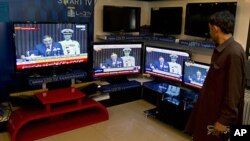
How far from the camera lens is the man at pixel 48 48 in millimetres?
2846

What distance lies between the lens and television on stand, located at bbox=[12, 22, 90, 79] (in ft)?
8.91

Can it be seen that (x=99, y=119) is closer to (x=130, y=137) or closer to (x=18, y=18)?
(x=130, y=137)

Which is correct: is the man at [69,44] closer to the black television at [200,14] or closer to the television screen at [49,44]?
the television screen at [49,44]

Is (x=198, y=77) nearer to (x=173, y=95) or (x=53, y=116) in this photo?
(x=173, y=95)

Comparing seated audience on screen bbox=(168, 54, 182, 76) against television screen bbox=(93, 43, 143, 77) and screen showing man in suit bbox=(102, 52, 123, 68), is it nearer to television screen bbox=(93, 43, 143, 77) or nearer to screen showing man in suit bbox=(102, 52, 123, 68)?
television screen bbox=(93, 43, 143, 77)

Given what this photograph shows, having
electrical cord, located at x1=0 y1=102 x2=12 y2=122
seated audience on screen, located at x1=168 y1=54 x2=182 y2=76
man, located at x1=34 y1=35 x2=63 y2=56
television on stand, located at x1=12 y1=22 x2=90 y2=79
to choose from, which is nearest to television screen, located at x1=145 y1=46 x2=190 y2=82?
seated audience on screen, located at x1=168 y1=54 x2=182 y2=76

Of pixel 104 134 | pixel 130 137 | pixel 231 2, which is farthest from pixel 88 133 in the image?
pixel 231 2

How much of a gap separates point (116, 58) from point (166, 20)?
0.96 metres

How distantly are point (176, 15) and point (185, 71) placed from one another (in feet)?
2.86

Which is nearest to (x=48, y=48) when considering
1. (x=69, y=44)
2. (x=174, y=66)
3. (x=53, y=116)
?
(x=69, y=44)

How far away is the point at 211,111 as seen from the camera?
1689mm

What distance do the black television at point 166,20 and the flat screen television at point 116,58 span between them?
409mm

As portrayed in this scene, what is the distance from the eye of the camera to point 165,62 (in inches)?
136

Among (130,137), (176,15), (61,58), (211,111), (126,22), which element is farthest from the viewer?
(126,22)
